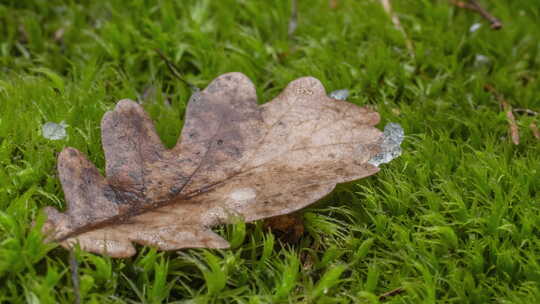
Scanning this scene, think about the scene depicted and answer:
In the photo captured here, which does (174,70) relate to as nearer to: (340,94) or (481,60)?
(340,94)

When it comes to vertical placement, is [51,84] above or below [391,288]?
above

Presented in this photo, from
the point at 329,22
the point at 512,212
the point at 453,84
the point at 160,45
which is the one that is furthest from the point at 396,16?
the point at 512,212

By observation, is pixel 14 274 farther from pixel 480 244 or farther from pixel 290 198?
pixel 480 244

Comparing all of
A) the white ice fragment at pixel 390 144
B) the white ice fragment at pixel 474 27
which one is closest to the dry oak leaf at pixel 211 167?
the white ice fragment at pixel 390 144

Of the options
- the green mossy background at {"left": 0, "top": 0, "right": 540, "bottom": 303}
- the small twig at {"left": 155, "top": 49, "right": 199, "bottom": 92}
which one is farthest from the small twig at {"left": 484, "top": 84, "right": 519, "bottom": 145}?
the small twig at {"left": 155, "top": 49, "right": 199, "bottom": 92}

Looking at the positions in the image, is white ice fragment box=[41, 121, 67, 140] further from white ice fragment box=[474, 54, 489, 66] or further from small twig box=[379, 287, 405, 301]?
white ice fragment box=[474, 54, 489, 66]
